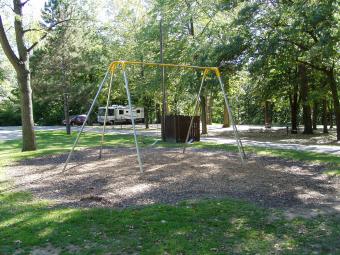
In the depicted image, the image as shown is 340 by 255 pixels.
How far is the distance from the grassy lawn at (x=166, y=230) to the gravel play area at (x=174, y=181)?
685 millimetres

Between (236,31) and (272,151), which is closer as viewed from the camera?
(272,151)

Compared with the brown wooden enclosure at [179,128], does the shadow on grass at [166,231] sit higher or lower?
lower

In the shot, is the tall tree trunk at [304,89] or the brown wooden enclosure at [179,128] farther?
the tall tree trunk at [304,89]

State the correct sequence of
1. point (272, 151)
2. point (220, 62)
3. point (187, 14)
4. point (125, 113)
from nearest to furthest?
point (272, 151) < point (220, 62) < point (187, 14) < point (125, 113)

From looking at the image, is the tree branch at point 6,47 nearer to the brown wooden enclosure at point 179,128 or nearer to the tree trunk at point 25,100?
the tree trunk at point 25,100

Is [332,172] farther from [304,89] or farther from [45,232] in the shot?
[304,89]

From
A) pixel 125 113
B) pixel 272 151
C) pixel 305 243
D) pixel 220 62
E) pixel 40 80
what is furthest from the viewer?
pixel 125 113

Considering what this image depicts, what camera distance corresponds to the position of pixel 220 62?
57.4ft

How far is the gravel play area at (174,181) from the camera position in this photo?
287 inches

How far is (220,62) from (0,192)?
11.7m

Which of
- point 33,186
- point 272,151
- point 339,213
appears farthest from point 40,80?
point 339,213

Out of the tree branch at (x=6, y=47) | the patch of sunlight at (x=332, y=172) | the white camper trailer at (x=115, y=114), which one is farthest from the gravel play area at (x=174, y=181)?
the white camper trailer at (x=115, y=114)

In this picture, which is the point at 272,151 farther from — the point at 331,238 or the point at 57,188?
the point at 331,238

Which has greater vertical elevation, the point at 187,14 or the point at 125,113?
the point at 187,14
